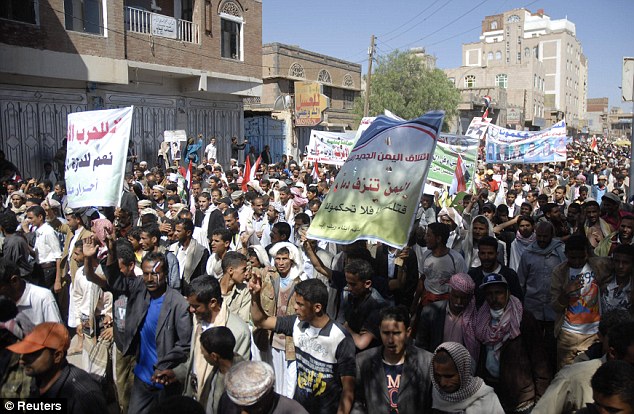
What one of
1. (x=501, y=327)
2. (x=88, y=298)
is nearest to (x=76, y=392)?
(x=88, y=298)

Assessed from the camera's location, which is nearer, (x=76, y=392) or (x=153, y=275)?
(x=76, y=392)

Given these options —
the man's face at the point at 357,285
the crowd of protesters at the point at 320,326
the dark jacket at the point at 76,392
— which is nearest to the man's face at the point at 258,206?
the crowd of protesters at the point at 320,326

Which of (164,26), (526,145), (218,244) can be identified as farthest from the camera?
(164,26)

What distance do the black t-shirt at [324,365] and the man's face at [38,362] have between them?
1.42 metres

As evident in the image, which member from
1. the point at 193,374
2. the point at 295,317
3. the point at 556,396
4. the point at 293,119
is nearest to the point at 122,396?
the point at 193,374

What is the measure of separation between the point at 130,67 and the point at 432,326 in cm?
1547

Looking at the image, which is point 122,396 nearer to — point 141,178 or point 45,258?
point 45,258

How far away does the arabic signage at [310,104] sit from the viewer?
25.9 meters

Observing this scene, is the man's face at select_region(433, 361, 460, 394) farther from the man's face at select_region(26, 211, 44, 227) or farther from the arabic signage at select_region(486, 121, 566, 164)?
the arabic signage at select_region(486, 121, 566, 164)

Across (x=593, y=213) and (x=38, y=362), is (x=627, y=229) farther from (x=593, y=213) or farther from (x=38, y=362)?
(x=38, y=362)

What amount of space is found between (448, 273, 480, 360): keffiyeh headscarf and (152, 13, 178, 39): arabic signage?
1640 centimetres

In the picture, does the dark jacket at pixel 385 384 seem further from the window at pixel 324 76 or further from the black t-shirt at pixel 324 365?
the window at pixel 324 76

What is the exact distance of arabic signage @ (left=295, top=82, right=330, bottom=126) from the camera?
2594 centimetres

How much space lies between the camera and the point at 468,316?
387 centimetres
